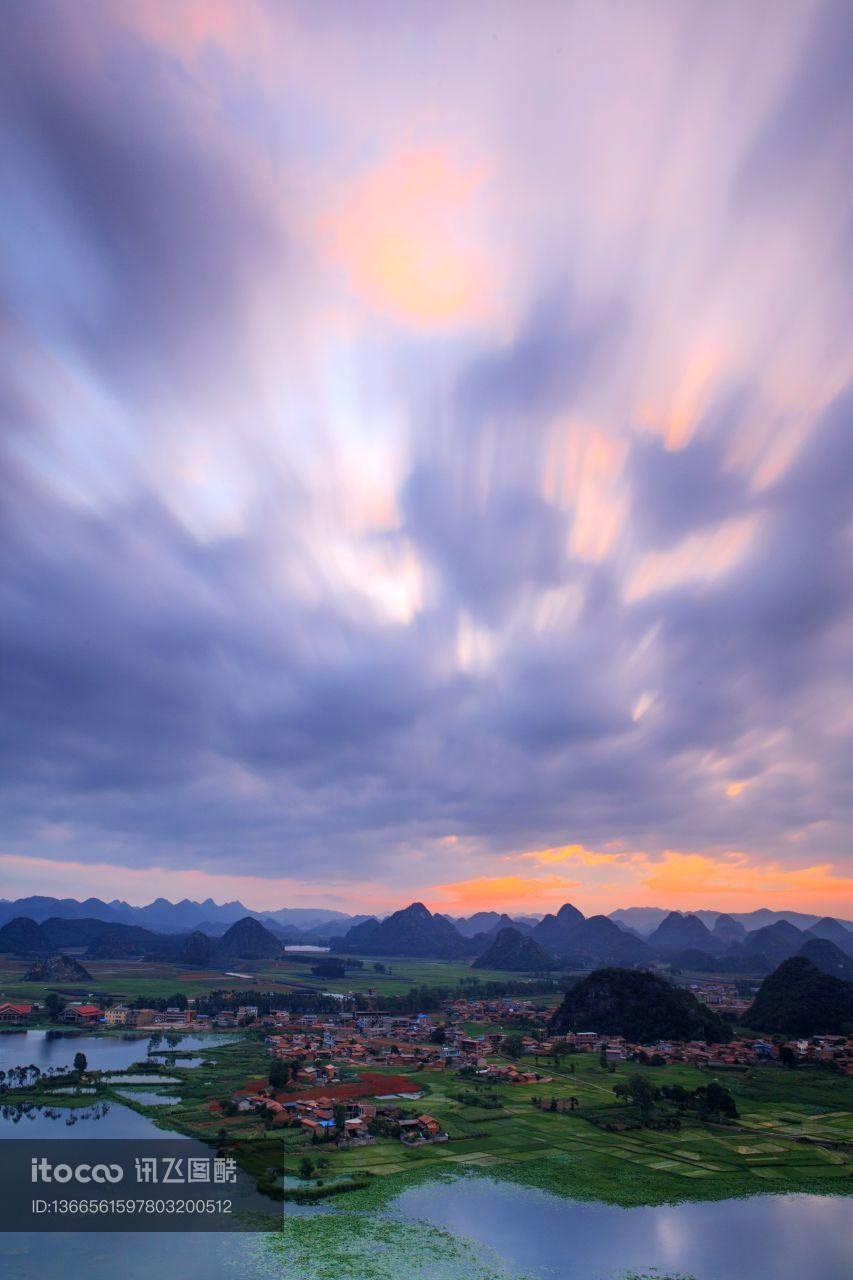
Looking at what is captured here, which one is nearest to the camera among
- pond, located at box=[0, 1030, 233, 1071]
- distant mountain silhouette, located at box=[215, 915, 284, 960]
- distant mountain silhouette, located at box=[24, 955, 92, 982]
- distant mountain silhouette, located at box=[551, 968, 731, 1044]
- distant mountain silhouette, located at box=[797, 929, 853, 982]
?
pond, located at box=[0, 1030, 233, 1071]

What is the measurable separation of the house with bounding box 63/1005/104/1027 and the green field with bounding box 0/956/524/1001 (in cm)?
1114

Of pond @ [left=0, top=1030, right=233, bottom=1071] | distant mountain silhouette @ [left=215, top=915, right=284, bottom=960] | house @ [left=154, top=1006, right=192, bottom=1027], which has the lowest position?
distant mountain silhouette @ [left=215, top=915, right=284, bottom=960]

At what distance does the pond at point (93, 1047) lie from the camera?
161 ft

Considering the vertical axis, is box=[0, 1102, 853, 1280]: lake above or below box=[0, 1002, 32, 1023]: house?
above

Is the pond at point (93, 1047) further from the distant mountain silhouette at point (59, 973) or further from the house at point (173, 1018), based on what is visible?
the distant mountain silhouette at point (59, 973)

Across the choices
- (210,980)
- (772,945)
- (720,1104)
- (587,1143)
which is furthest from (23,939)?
(772,945)

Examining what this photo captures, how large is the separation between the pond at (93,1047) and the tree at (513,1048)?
2192 cm

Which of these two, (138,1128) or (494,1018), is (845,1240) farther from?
(494,1018)

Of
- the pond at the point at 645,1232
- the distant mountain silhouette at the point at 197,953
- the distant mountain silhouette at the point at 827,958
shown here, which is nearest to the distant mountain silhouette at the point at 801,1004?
the pond at the point at 645,1232

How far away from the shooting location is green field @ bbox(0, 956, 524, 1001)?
8912 centimetres

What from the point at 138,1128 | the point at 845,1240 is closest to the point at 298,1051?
the point at 138,1128

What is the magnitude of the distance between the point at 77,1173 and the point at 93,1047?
3434 centimetres

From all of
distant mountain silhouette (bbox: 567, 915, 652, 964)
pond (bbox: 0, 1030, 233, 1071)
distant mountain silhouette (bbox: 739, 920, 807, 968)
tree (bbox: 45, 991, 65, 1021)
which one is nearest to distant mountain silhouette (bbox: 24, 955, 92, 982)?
tree (bbox: 45, 991, 65, 1021)

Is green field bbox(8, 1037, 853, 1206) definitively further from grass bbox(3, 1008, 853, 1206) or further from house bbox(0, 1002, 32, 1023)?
house bbox(0, 1002, 32, 1023)
